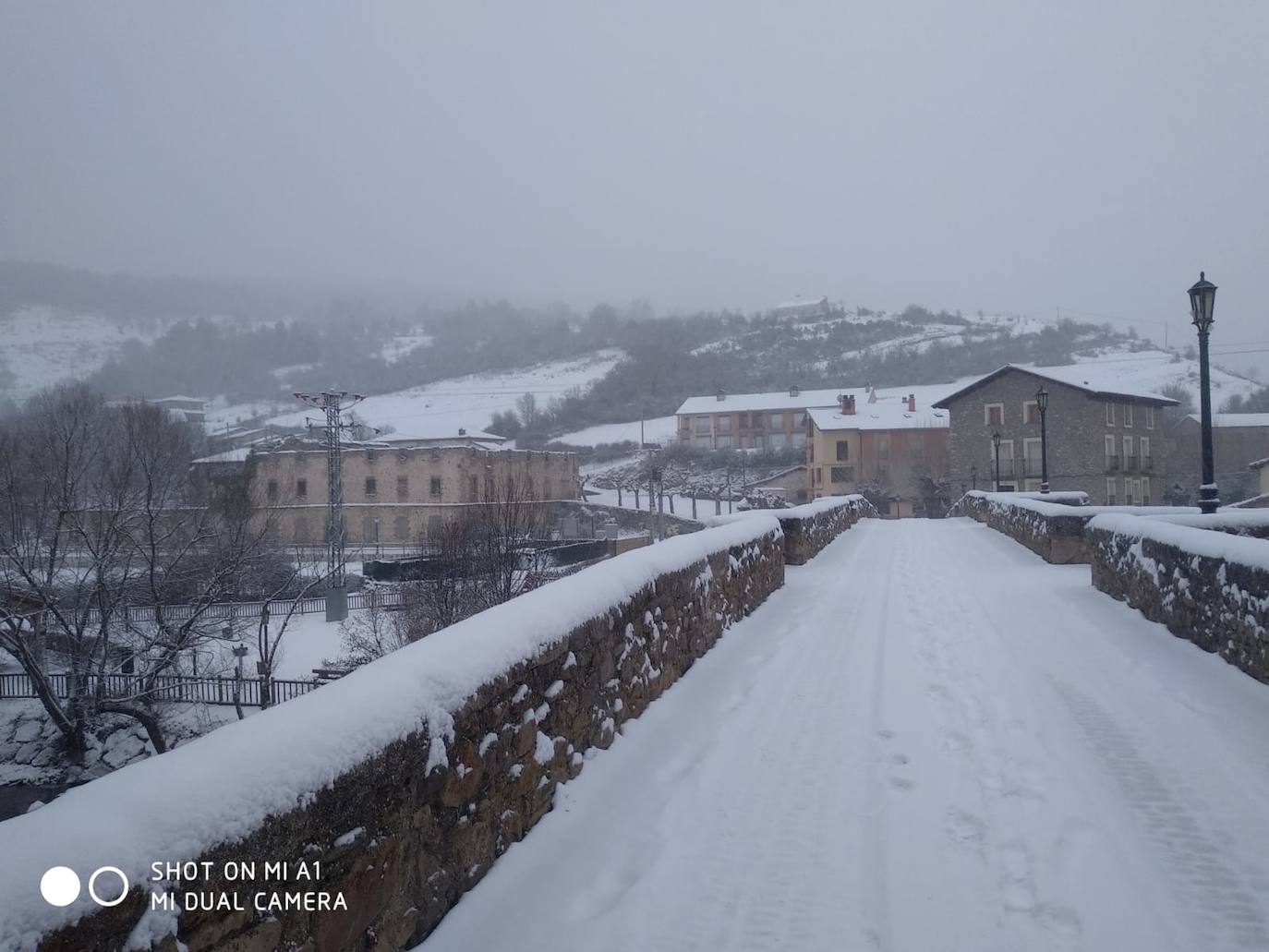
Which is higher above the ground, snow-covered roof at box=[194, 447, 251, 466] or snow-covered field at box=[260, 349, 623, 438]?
snow-covered field at box=[260, 349, 623, 438]

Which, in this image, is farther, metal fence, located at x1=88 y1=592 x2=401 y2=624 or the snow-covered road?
metal fence, located at x1=88 y1=592 x2=401 y2=624

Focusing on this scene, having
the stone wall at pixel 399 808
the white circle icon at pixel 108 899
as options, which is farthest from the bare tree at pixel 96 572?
the white circle icon at pixel 108 899

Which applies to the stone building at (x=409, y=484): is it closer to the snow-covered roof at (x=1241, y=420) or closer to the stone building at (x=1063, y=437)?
the stone building at (x=1063, y=437)

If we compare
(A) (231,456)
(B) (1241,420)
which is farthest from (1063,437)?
(A) (231,456)

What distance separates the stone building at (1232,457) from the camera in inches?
1703

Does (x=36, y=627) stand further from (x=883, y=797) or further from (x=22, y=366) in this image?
(x=22, y=366)

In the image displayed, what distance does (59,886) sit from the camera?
1.69 m

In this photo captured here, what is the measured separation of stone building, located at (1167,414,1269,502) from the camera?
43.2 metres

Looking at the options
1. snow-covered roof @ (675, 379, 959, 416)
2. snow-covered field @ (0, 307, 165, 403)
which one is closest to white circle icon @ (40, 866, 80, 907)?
snow-covered field @ (0, 307, 165, 403)

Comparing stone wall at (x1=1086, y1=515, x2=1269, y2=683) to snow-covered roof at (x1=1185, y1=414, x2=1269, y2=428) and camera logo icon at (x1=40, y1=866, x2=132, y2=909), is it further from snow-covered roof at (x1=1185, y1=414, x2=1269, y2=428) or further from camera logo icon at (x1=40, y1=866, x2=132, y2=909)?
snow-covered roof at (x1=1185, y1=414, x2=1269, y2=428)

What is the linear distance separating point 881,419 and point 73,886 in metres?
61.7

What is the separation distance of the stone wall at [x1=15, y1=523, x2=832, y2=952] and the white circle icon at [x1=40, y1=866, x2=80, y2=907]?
23mm

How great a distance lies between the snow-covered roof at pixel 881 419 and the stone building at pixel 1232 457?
1509 centimetres

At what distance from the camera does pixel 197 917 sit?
1.94m
